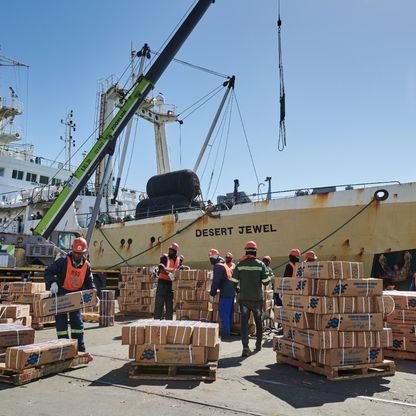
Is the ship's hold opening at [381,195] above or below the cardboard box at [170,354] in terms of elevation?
above

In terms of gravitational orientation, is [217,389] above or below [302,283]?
below

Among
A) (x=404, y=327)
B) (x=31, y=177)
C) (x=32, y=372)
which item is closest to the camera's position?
(x=32, y=372)

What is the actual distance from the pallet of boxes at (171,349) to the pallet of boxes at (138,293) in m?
6.54

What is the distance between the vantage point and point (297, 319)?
227 inches

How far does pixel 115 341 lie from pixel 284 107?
7.56 m

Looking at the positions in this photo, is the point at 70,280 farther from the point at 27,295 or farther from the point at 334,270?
the point at 27,295

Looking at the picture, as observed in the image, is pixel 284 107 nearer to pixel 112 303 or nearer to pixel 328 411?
pixel 112 303

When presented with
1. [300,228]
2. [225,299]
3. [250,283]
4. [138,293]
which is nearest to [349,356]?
[250,283]

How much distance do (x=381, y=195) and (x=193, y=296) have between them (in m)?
7.01

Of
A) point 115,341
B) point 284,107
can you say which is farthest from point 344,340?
point 284,107

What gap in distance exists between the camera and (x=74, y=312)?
6.01 metres

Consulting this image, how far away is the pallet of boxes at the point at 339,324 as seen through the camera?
5324mm

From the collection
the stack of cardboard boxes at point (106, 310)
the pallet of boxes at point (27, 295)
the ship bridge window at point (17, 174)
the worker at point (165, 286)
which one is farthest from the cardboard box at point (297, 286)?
the ship bridge window at point (17, 174)

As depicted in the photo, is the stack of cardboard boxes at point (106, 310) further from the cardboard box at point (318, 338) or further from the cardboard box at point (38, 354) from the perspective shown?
the cardboard box at point (318, 338)
